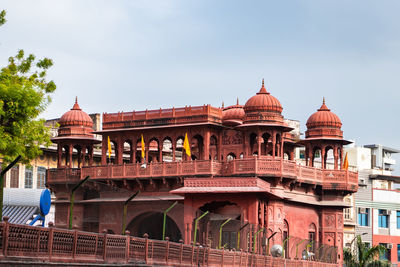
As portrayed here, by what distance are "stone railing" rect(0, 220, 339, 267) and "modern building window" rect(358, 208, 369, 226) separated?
133 ft

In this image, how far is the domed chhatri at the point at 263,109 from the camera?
43094 millimetres

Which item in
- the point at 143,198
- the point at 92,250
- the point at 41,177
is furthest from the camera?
the point at 41,177

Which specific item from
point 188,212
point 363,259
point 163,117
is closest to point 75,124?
point 163,117

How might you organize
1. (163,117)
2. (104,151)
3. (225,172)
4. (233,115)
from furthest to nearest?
(104,151)
(233,115)
(163,117)
(225,172)

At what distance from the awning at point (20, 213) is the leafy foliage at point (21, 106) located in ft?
7.01

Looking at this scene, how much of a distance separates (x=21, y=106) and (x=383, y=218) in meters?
48.2

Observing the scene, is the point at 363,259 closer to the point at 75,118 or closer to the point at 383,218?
the point at 383,218

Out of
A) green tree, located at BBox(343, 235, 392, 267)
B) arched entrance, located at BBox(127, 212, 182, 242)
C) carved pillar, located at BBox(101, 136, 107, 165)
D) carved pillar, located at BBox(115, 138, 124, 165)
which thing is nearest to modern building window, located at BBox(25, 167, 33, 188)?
carved pillar, located at BBox(101, 136, 107, 165)

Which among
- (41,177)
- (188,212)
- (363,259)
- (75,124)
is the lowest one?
(363,259)

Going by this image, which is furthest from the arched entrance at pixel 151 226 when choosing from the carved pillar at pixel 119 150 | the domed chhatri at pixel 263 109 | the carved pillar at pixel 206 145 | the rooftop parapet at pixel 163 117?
the domed chhatri at pixel 263 109

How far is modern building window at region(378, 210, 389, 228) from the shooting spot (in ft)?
237

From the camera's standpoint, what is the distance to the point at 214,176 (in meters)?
42.7

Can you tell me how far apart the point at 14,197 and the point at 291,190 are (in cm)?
1436

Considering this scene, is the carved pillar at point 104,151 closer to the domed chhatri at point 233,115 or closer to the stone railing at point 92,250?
the domed chhatri at point 233,115
